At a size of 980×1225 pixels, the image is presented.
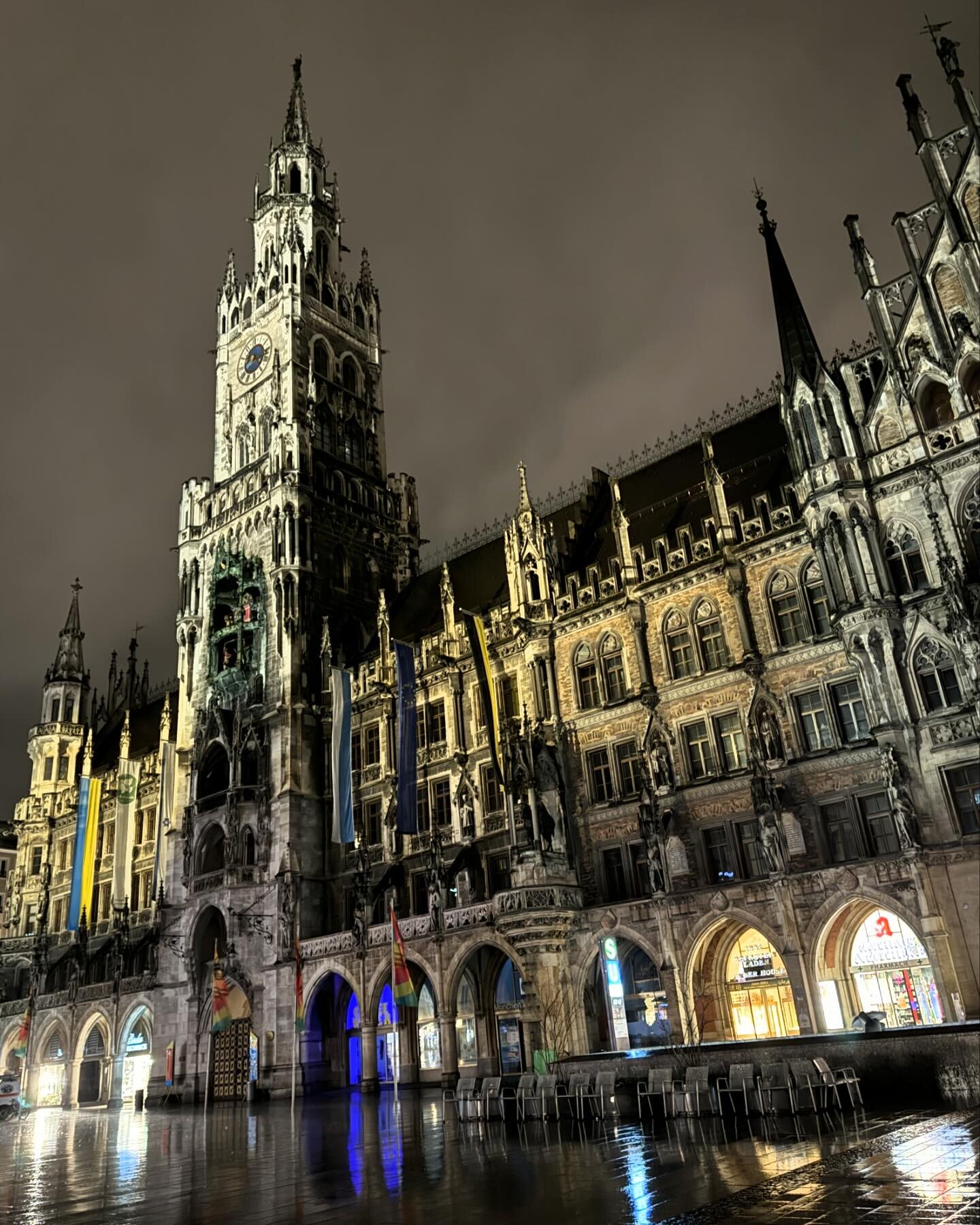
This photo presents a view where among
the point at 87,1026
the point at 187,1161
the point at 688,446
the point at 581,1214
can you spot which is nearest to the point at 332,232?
the point at 688,446

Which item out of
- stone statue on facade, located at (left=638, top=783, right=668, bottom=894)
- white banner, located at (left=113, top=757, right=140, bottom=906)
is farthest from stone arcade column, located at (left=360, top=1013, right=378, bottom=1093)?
white banner, located at (left=113, top=757, right=140, bottom=906)

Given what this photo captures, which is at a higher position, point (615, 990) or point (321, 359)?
point (321, 359)

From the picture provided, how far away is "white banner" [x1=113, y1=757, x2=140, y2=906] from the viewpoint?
55.9m

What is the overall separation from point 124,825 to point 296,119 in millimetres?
49716

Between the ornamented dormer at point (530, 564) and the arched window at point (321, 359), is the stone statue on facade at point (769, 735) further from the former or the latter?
the arched window at point (321, 359)

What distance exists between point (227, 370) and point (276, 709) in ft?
80.0

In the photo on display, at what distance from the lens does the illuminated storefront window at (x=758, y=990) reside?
1170 inches

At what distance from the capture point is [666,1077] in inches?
709

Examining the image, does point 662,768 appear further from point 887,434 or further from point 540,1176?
point 540,1176

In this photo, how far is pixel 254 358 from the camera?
188ft

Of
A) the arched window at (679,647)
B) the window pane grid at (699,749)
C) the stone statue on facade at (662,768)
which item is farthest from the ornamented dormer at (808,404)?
the stone statue on facade at (662,768)

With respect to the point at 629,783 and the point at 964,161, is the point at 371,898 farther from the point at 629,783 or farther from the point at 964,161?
the point at 964,161

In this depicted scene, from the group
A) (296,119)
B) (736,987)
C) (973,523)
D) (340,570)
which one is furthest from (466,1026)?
(296,119)

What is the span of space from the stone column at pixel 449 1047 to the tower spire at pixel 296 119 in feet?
190
